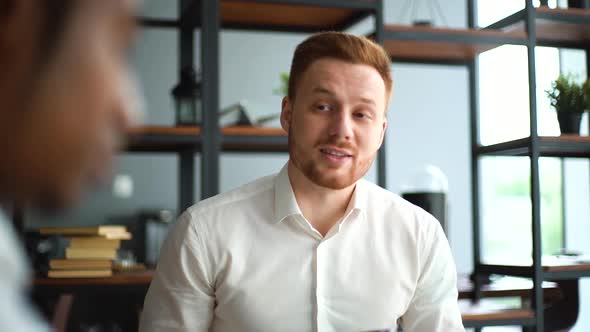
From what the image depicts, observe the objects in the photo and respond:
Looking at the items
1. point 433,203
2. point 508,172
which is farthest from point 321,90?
point 508,172

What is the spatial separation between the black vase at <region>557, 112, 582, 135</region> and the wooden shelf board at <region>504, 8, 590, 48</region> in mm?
359

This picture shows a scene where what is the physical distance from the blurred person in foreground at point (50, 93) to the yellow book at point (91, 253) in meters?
2.43

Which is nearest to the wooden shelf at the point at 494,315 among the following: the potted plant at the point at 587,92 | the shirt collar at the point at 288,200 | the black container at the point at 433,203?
the black container at the point at 433,203

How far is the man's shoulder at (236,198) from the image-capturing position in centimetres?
178

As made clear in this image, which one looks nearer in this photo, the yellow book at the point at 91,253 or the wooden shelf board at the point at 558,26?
the yellow book at the point at 91,253

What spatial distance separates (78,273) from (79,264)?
0.03 m

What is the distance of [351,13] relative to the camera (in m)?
2.95

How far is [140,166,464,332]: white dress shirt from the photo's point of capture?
5.60ft

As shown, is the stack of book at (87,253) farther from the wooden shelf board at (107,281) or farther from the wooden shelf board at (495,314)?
the wooden shelf board at (495,314)

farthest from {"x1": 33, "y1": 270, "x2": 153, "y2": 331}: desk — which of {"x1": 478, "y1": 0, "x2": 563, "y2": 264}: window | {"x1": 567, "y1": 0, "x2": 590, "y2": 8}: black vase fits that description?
{"x1": 478, "y1": 0, "x2": 563, "y2": 264}: window

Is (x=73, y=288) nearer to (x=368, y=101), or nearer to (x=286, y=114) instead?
(x=286, y=114)

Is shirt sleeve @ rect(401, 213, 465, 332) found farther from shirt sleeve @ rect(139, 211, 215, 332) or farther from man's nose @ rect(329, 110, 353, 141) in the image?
shirt sleeve @ rect(139, 211, 215, 332)

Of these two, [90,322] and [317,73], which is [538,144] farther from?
[90,322]

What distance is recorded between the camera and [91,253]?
2.71 metres
